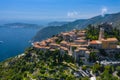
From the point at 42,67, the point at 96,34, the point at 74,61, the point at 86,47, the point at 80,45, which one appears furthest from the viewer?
the point at 96,34

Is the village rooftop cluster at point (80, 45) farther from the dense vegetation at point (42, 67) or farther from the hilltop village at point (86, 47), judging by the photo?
the dense vegetation at point (42, 67)

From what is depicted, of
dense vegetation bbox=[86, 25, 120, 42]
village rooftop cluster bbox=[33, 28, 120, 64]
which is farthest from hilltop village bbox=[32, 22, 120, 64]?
dense vegetation bbox=[86, 25, 120, 42]

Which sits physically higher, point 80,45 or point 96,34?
point 96,34

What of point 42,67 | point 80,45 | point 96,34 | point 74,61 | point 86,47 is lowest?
point 42,67

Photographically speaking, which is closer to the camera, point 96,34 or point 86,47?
point 86,47

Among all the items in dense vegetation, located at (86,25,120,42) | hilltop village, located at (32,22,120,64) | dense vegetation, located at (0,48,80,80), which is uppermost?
dense vegetation, located at (86,25,120,42)

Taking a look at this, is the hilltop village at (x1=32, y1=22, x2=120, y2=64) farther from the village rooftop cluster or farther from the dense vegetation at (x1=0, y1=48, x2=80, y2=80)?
the dense vegetation at (x1=0, y1=48, x2=80, y2=80)

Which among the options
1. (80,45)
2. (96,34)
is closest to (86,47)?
(80,45)

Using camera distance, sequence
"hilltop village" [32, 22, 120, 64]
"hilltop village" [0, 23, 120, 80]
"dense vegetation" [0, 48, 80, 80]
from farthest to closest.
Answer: "hilltop village" [32, 22, 120, 64]
"dense vegetation" [0, 48, 80, 80]
"hilltop village" [0, 23, 120, 80]

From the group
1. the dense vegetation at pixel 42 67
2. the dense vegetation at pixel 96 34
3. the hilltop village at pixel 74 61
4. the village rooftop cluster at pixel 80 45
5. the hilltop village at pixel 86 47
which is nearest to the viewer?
the hilltop village at pixel 74 61

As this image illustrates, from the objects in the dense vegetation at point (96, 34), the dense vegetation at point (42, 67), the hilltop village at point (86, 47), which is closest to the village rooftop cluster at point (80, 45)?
the hilltop village at point (86, 47)

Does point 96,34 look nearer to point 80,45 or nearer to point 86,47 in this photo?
point 80,45

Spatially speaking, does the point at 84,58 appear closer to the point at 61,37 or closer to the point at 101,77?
the point at 101,77
